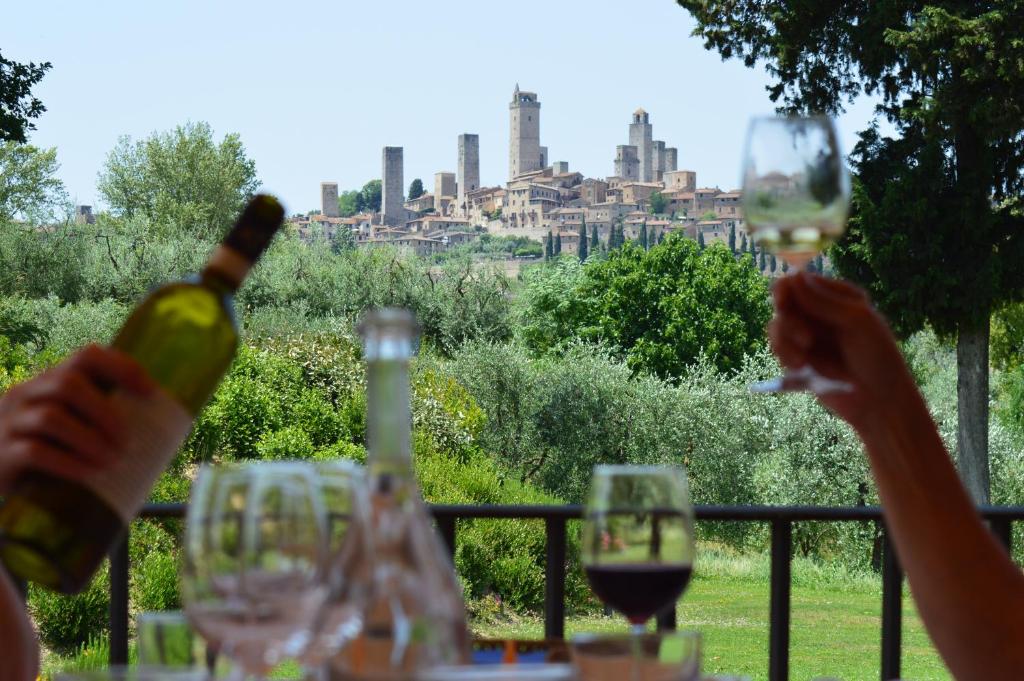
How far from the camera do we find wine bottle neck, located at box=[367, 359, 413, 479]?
577 mm

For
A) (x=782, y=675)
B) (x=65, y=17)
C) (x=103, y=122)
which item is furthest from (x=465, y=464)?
(x=103, y=122)

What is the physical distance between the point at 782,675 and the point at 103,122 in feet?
128

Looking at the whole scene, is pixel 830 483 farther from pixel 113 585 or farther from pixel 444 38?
pixel 444 38

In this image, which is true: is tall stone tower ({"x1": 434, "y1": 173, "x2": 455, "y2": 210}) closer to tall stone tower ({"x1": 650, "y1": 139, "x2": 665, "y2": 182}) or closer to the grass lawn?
tall stone tower ({"x1": 650, "y1": 139, "x2": 665, "y2": 182})

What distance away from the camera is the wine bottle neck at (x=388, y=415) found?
577mm

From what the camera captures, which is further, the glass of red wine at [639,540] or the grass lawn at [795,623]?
the grass lawn at [795,623]

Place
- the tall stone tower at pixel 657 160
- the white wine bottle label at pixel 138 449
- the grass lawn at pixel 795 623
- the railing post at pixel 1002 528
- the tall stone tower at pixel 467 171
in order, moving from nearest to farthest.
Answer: the white wine bottle label at pixel 138 449
the railing post at pixel 1002 528
the grass lawn at pixel 795 623
the tall stone tower at pixel 467 171
the tall stone tower at pixel 657 160

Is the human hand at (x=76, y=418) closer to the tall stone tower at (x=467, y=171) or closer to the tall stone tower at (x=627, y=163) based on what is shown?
the tall stone tower at (x=467, y=171)

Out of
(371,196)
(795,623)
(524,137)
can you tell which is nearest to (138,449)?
(795,623)

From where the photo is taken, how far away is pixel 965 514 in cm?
102

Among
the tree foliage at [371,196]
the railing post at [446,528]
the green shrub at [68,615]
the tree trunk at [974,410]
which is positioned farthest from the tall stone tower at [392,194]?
the railing post at [446,528]

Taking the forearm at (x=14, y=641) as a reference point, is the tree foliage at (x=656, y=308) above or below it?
above

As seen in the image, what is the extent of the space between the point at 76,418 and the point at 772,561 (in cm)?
137

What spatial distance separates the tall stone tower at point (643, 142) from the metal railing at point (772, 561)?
247 feet
